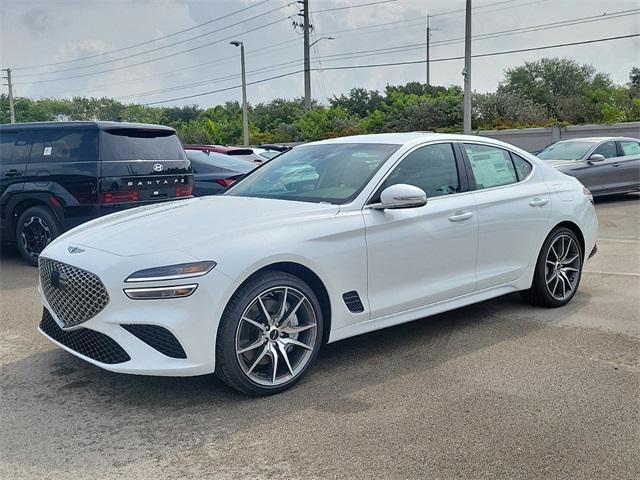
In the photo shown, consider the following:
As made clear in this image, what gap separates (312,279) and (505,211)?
2011mm

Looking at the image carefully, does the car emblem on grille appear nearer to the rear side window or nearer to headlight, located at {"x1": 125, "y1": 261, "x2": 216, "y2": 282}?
headlight, located at {"x1": 125, "y1": 261, "x2": 216, "y2": 282}

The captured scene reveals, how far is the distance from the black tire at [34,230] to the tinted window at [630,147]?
11768mm

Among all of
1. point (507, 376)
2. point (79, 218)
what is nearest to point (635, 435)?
point (507, 376)

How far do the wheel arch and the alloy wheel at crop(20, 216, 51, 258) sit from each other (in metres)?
5.08

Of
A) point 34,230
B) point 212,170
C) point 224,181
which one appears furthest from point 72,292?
point 212,170

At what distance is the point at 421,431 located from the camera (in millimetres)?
A: 3418

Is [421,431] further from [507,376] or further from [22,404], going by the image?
[22,404]

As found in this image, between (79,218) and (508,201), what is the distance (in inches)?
201

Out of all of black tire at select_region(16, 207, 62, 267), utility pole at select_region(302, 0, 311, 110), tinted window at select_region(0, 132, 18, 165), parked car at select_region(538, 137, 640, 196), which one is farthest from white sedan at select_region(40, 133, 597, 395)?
utility pole at select_region(302, 0, 311, 110)

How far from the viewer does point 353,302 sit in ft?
14.0

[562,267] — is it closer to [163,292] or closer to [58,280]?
[163,292]

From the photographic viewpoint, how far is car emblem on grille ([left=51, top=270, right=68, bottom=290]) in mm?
3917

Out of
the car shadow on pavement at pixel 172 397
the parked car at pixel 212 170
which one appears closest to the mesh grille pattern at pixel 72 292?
the car shadow on pavement at pixel 172 397

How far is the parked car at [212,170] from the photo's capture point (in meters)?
9.60
